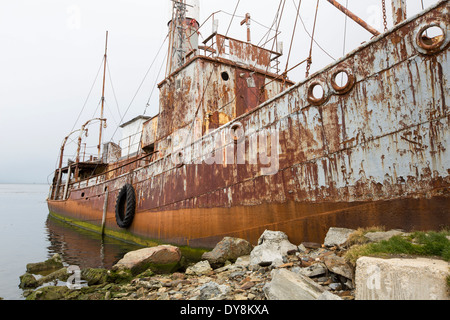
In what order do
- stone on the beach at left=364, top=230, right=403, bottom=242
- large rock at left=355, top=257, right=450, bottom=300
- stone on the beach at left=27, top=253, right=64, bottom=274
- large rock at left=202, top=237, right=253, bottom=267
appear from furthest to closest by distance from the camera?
stone on the beach at left=27, top=253, right=64, bottom=274 → large rock at left=202, top=237, right=253, bottom=267 → stone on the beach at left=364, top=230, right=403, bottom=242 → large rock at left=355, top=257, right=450, bottom=300

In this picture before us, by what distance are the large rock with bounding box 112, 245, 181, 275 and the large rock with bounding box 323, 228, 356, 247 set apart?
365 cm

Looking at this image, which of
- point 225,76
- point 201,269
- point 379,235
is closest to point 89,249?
point 201,269

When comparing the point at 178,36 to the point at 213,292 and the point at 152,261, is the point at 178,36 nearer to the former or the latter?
the point at 152,261

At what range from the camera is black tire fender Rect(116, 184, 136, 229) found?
10.7 meters

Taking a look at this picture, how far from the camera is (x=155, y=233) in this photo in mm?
9320

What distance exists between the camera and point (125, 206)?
11555 millimetres

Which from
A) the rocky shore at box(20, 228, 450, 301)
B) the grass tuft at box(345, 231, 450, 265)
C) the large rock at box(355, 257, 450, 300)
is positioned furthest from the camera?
the rocky shore at box(20, 228, 450, 301)

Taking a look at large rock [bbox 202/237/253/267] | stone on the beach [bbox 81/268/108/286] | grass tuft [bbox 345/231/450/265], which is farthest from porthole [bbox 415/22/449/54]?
stone on the beach [bbox 81/268/108/286]

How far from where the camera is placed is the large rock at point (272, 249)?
14.5ft

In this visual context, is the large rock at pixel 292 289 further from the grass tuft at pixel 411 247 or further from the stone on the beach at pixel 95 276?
the stone on the beach at pixel 95 276

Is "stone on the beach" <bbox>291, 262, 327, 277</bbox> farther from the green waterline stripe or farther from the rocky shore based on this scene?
the green waterline stripe

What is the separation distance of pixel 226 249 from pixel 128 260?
2.35 m
